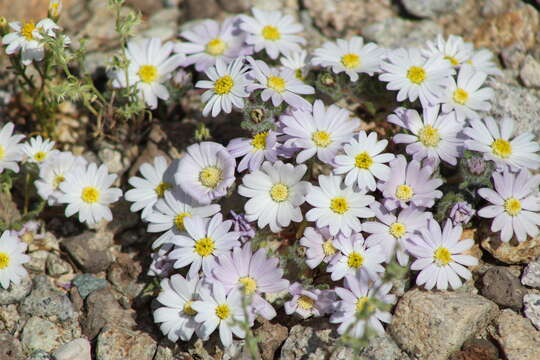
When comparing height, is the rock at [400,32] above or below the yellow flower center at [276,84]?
below

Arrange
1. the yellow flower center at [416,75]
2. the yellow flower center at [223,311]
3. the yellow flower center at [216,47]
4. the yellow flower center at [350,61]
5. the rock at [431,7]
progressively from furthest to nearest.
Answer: the rock at [431,7] → the yellow flower center at [216,47] → the yellow flower center at [350,61] → the yellow flower center at [416,75] → the yellow flower center at [223,311]

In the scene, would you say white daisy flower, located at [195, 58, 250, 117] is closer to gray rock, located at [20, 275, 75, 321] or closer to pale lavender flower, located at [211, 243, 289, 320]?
pale lavender flower, located at [211, 243, 289, 320]

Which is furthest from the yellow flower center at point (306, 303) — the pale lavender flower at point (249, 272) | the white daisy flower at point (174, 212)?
the white daisy flower at point (174, 212)

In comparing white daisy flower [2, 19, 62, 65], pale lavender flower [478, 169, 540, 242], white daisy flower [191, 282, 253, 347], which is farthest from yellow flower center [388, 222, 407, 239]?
white daisy flower [2, 19, 62, 65]

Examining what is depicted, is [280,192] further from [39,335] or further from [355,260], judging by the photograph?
[39,335]

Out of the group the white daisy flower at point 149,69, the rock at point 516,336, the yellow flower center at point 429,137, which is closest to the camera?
the rock at point 516,336

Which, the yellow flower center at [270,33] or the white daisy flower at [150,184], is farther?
the yellow flower center at [270,33]

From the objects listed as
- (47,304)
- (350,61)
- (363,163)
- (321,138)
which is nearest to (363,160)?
(363,163)

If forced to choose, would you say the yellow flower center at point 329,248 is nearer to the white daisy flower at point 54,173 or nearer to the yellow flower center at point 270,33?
the yellow flower center at point 270,33
